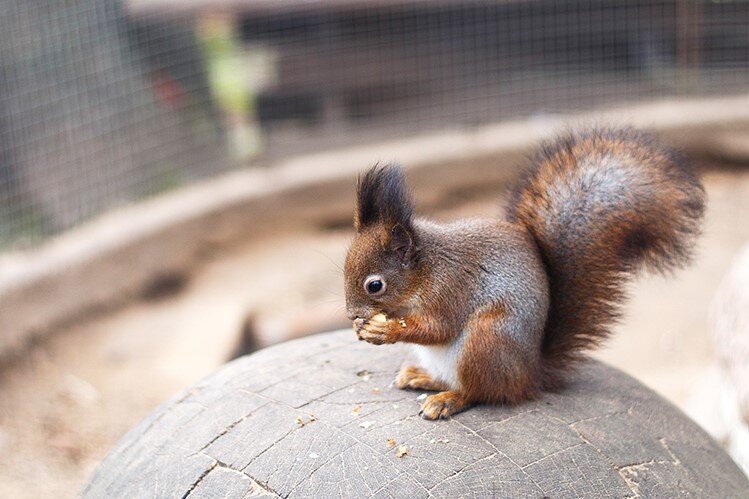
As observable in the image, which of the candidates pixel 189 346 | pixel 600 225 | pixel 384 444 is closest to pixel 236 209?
pixel 189 346

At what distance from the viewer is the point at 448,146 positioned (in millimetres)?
6676

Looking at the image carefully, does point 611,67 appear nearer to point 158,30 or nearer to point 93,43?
point 158,30

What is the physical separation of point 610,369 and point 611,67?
16.2ft

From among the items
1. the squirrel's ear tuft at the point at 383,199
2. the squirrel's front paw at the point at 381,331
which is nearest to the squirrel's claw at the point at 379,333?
the squirrel's front paw at the point at 381,331

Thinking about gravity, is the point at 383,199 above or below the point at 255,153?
above

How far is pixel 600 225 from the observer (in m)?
2.04

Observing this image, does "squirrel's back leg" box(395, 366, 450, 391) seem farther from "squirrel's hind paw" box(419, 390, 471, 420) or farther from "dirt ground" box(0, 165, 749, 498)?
"dirt ground" box(0, 165, 749, 498)

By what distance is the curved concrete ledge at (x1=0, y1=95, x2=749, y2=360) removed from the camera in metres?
4.88

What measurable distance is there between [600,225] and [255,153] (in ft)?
15.5

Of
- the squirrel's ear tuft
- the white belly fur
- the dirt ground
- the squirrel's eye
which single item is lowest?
the dirt ground

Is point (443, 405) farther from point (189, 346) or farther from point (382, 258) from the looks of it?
point (189, 346)

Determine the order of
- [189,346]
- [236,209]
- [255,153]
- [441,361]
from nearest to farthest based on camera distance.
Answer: [441,361]
[189,346]
[236,209]
[255,153]

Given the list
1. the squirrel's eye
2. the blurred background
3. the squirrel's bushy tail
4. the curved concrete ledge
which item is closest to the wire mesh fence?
the blurred background

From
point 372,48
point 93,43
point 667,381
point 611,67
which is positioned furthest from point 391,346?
point 611,67
